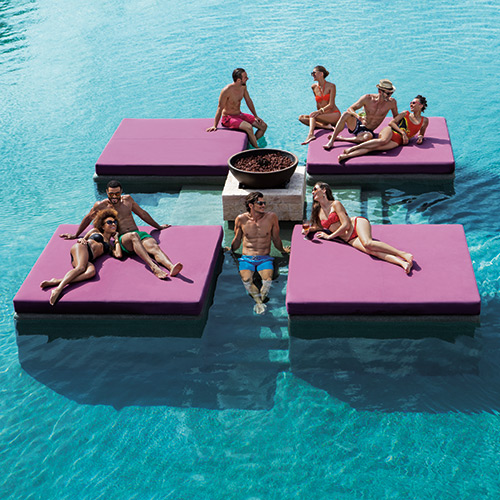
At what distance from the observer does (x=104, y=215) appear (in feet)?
32.1

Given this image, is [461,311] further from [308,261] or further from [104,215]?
[104,215]

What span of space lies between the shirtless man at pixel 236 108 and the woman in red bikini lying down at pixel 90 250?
4.66 meters

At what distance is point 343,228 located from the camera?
31.6ft

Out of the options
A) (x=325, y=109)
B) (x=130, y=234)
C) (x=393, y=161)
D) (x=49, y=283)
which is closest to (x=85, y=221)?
(x=130, y=234)

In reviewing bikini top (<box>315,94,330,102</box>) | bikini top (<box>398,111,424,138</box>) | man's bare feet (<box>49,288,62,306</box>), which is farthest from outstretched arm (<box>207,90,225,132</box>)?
man's bare feet (<box>49,288,62,306</box>)

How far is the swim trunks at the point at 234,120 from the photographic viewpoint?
45.4 ft

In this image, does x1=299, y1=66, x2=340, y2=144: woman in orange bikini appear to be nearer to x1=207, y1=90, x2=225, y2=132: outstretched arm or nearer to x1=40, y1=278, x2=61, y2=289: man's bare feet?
x1=207, y1=90, x2=225, y2=132: outstretched arm

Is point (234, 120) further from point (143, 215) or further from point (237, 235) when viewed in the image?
point (237, 235)

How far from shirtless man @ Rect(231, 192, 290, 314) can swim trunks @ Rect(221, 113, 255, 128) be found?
14.4 feet

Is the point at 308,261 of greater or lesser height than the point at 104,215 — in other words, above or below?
below

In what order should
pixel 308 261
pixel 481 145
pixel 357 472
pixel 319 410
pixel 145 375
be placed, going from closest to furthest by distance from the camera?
pixel 357 472 → pixel 319 410 → pixel 145 375 → pixel 308 261 → pixel 481 145

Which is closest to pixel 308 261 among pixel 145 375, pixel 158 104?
pixel 145 375

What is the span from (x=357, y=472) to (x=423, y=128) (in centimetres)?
770

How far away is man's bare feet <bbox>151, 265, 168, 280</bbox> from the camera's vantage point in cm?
923
